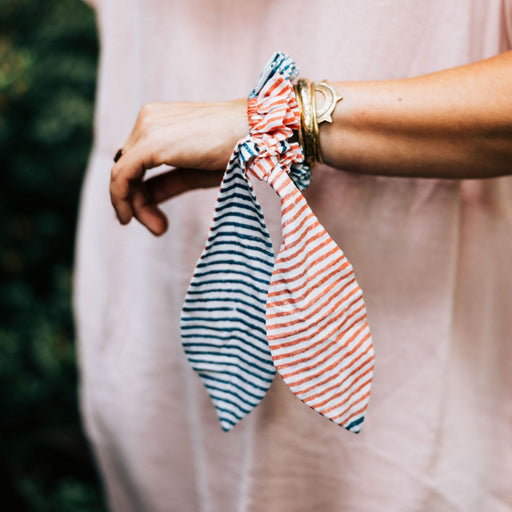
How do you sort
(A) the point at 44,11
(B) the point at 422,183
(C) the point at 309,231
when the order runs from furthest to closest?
(A) the point at 44,11, (B) the point at 422,183, (C) the point at 309,231

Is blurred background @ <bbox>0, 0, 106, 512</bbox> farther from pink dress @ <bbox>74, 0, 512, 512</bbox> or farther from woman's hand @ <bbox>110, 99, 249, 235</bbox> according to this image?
woman's hand @ <bbox>110, 99, 249, 235</bbox>

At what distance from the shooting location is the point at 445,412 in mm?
674

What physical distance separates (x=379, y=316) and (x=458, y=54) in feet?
1.04

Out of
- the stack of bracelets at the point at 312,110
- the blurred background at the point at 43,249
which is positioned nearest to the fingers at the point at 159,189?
the stack of bracelets at the point at 312,110

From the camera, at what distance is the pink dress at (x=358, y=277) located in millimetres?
570

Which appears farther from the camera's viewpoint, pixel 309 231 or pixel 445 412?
pixel 445 412

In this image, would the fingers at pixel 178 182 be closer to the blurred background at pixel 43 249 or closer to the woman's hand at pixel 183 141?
the woman's hand at pixel 183 141

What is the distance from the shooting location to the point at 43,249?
1288 millimetres

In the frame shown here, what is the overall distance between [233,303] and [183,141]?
0.58ft

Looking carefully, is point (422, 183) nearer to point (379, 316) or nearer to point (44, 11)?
point (379, 316)

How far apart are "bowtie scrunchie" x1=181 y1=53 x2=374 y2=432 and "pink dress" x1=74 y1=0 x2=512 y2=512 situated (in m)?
0.13

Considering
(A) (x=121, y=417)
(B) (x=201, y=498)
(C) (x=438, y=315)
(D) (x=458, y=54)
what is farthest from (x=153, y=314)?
(D) (x=458, y=54)

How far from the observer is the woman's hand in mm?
509

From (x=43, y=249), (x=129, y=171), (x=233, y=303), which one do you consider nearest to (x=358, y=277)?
(x=233, y=303)
